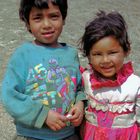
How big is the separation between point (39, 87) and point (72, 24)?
394 centimetres

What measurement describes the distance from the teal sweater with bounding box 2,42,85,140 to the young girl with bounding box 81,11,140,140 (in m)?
0.11

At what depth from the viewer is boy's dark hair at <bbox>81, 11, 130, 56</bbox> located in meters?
2.28

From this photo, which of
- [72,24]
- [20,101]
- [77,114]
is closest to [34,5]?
[20,101]

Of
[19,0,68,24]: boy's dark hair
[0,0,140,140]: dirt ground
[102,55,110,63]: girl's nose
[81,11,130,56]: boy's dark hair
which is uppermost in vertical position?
[19,0,68,24]: boy's dark hair

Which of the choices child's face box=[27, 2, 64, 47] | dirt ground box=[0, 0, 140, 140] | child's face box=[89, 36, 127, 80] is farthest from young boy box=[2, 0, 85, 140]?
dirt ground box=[0, 0, 140, 140]

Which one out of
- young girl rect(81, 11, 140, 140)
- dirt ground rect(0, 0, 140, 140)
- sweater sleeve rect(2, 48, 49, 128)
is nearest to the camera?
sweater sleeve rect(2, 48, 49, 128)

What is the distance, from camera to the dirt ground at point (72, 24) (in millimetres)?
4847

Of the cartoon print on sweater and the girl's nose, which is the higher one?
the girl's nose

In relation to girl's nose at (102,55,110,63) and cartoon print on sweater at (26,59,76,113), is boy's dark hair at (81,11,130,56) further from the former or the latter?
cartoon print on sweater at (26,59,76,113)

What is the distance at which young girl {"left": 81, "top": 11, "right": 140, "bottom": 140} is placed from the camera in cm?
229

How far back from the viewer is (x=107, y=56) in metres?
2.28

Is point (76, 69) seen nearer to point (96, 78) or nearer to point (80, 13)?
point (96, 78)

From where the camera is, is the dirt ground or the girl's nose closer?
the girl's nose

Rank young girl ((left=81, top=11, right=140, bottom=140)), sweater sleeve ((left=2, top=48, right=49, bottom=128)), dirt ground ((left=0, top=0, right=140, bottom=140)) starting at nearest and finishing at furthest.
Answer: sweater sleeve ((left=2, top=48, right=49, bottom=128)) < young girl ((left=81, top=11, right=140, bottom=140)) < dirt ground ((left=0, top=0, right=140, bottom=140))
